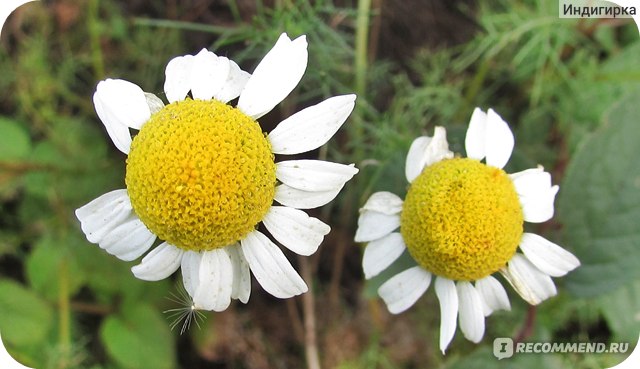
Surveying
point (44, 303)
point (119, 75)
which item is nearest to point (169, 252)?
point (44, 303)

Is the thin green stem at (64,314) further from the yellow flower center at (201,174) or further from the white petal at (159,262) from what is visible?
the yellow flower center at (201,174)

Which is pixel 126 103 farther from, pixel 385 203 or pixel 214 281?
pixel 385 203

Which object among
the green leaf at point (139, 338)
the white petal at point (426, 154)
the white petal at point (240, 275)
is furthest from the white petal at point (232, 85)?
the green leaf at point (139, 338)

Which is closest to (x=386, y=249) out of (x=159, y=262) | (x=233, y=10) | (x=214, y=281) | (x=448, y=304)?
(x=448, y=304)

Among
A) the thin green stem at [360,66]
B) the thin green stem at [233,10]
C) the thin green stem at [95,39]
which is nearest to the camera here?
the thin green stem at [360,66]

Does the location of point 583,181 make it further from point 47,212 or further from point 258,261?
point 47,212

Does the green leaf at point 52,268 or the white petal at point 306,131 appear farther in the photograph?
the green leaf at point 52,268

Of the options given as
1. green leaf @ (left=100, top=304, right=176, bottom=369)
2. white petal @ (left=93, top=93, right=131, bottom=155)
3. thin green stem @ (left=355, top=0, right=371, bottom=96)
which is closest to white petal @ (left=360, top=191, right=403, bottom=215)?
thin green stem @ (left=355, top=0, right=371, bottom=96)
